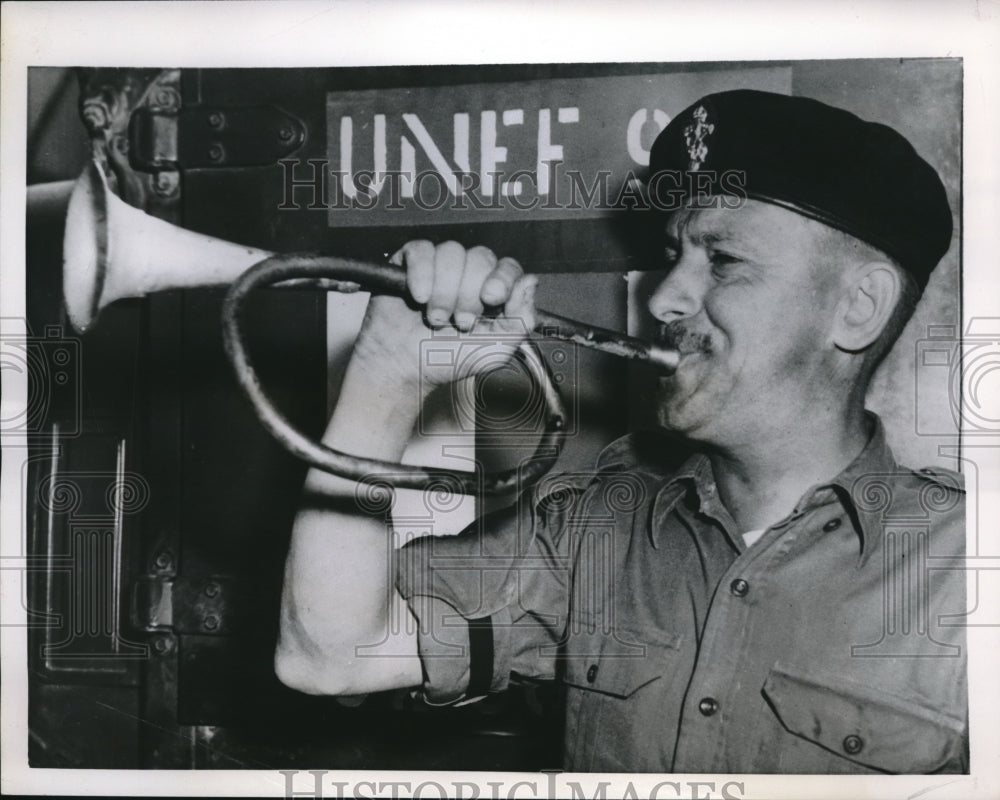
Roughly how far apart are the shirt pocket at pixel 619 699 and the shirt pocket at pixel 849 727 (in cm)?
13

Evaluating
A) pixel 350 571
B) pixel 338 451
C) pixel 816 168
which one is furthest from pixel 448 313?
pixel 816 168

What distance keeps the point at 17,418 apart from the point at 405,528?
0.53m

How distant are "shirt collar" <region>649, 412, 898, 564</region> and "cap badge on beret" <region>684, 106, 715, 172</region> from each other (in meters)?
0.36

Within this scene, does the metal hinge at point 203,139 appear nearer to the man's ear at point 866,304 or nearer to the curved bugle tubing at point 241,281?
the curved bugle tubing at point 241,281

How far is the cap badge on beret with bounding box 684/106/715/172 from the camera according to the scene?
120 cm

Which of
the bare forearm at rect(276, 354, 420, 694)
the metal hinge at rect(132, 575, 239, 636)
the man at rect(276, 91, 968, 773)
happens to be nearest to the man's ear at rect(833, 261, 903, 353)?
the man at rect(276, 91, 968, 773)

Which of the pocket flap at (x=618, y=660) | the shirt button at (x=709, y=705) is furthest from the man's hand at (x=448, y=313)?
the shirt button at (x=709, y=705)

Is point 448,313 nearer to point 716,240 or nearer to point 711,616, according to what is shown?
point 716,240

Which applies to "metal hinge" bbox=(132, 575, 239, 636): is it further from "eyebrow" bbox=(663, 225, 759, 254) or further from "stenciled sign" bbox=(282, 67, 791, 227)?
"eyebrow" bbox=(663, 225, 759, 254)

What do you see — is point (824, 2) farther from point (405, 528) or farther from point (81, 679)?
point (81, 679)

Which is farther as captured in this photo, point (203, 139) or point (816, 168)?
point (203, 139)

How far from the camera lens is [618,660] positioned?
3.95 feet

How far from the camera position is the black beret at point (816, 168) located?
1160 mm

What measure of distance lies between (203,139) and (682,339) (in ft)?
2.16
